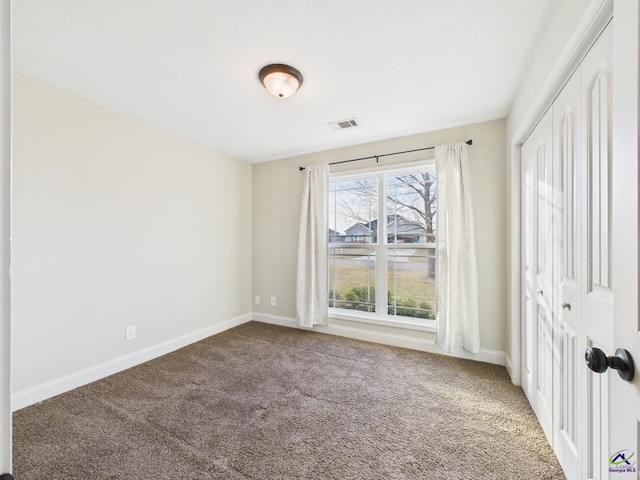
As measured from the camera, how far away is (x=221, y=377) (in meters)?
2.48

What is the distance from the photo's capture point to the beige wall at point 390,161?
2.73 m

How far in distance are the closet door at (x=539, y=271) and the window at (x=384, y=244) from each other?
100cm

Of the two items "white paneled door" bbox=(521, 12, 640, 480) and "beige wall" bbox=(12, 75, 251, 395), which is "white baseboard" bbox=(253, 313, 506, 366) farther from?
"beige wall" bbox=(12, 75, 251, 395)

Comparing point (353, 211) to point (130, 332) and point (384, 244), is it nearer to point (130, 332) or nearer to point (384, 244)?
point (384, 244)

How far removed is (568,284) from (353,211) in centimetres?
241

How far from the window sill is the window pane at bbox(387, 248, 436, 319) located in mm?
85

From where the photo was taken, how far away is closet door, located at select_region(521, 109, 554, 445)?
65.6 inches

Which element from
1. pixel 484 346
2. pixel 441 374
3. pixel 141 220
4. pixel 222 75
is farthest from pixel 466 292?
pixel 141 220

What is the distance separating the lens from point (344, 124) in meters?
2.89

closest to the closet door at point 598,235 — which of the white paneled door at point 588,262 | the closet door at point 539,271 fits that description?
the white paneled door at point 588,262

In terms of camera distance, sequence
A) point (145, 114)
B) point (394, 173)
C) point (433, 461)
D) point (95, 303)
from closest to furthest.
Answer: point (433, 461), point (95, 303), point (145, 114), point (394, 173)

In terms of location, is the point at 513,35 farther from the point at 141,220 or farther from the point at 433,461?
the point at 141,220

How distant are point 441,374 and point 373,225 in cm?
171

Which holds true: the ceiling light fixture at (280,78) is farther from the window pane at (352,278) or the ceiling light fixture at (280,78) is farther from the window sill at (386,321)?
the window sill at (386,321)
